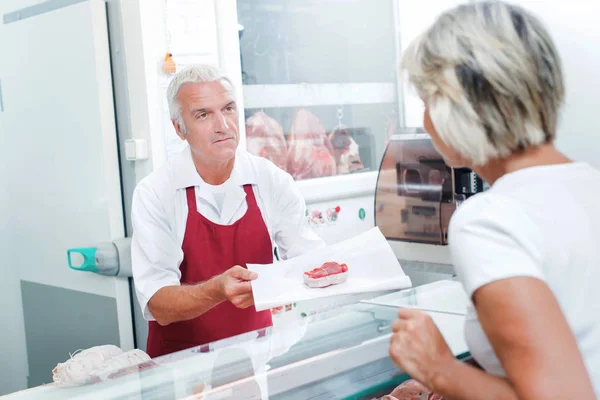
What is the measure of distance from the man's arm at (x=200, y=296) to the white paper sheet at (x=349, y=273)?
0.05m

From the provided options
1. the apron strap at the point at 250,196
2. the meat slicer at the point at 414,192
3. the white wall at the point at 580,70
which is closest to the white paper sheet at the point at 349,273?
the apron strap at the point at 250,196

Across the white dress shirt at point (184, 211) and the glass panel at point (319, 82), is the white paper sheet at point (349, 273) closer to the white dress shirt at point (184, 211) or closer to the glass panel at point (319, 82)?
the white dress shirt at point (184, 211)

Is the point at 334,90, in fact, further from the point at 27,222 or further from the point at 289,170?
the point at 27,222

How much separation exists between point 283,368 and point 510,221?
2.00 ft

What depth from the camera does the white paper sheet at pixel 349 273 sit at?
1.54 m

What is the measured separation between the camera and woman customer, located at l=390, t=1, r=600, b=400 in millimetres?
738

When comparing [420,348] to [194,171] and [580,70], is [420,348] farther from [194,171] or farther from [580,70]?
[580,70]

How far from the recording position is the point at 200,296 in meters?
1.77

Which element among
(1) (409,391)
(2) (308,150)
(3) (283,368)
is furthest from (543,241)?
(2) (308,150)

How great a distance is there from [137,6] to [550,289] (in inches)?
79.3

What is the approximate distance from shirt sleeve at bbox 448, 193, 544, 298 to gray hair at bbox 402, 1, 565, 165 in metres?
0.09

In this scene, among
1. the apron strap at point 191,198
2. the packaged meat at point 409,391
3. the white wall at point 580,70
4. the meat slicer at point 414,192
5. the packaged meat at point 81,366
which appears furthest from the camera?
the meat slicer at point 414,192

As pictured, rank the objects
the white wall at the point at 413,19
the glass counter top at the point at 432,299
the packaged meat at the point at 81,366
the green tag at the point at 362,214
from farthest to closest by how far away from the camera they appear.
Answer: the white wall at the point at 413,19
the green tag at the point at 362,214
the glass counter top at the point at 432,299
the packaged meat at the point at 81,366

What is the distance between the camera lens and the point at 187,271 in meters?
2.02
